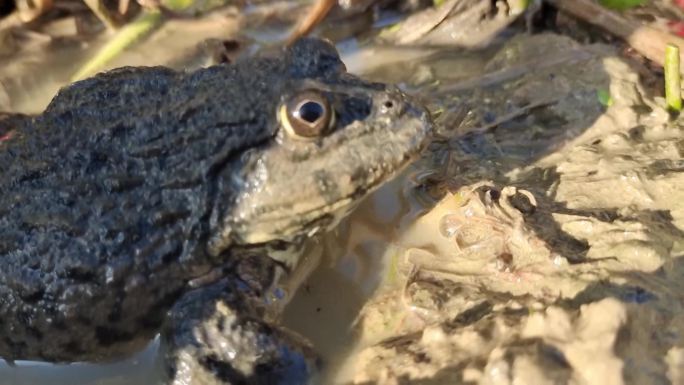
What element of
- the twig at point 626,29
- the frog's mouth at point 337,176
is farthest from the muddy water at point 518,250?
the frog's mouth at point 337,176

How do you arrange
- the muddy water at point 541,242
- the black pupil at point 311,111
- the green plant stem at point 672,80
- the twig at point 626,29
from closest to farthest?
1. the muddy water at point 541,242
2. the black pupil at point 311,111
3. the green plant stem at point 672,80
4. the twig at point 626,29

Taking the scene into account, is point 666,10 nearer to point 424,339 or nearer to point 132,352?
point 424,339

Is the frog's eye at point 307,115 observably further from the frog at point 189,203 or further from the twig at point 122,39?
the twig at point 122,39

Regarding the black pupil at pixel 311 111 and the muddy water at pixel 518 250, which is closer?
the muddy water at pixel 518 250

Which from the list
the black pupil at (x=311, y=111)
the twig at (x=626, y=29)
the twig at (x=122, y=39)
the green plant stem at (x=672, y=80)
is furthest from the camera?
the twig at (x=122, y=39)

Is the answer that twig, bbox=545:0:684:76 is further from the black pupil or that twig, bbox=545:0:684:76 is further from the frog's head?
the black pupil

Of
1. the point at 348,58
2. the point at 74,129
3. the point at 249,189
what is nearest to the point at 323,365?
the point at 249,189

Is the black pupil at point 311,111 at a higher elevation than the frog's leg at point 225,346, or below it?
higher

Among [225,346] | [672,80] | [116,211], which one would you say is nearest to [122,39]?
[116,211]
